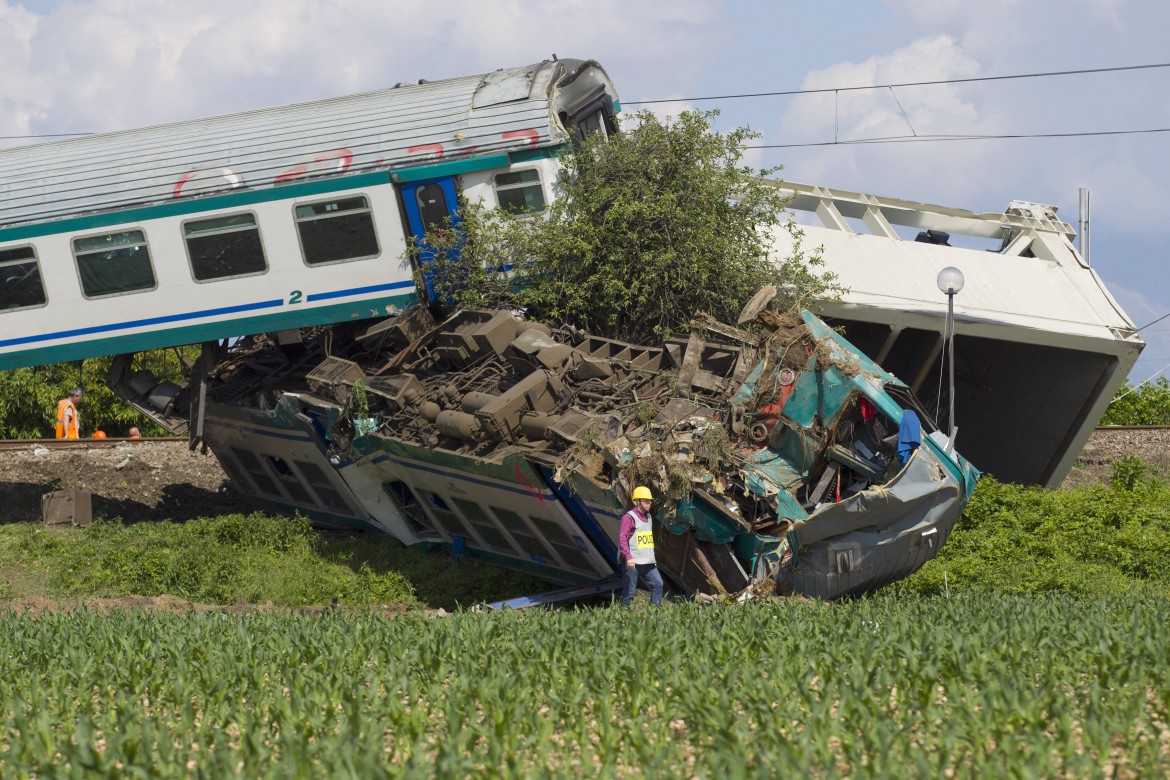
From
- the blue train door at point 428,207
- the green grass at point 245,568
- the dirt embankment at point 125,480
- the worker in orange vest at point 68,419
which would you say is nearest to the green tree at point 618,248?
the blue train door at point 428,207

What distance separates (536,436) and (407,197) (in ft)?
16.3

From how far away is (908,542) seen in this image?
485 inches

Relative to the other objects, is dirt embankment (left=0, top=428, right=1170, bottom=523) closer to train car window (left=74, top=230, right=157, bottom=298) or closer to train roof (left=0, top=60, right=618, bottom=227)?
train car window (left=74, top=230, right=157, bottom=298)

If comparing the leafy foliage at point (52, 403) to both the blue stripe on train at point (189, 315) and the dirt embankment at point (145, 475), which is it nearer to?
the dirt embankment at point (145, 475)

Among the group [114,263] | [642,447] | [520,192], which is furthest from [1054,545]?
[114,263]

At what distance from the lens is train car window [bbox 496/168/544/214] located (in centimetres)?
1705

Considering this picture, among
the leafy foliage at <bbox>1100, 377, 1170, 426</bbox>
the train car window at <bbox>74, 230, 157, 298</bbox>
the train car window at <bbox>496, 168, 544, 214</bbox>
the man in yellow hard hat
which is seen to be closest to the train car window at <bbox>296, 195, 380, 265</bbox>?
the train car window at <bbox>496, 168, 544, 214</bbox>

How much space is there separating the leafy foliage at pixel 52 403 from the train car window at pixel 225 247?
54.1ft

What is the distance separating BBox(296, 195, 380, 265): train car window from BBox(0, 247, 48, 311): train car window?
12.7 feet

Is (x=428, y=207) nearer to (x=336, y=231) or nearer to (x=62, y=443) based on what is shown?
(x=336, y=231)

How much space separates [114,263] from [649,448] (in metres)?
9.05

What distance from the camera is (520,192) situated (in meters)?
17.1

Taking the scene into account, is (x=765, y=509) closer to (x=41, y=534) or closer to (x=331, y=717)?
(x=331, y=717)

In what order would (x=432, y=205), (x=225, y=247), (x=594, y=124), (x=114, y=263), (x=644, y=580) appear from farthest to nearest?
(x=594, y=124), (x=114, y=263), (x=225, y=247), (x=432, y=205), (x=644, y=580)
